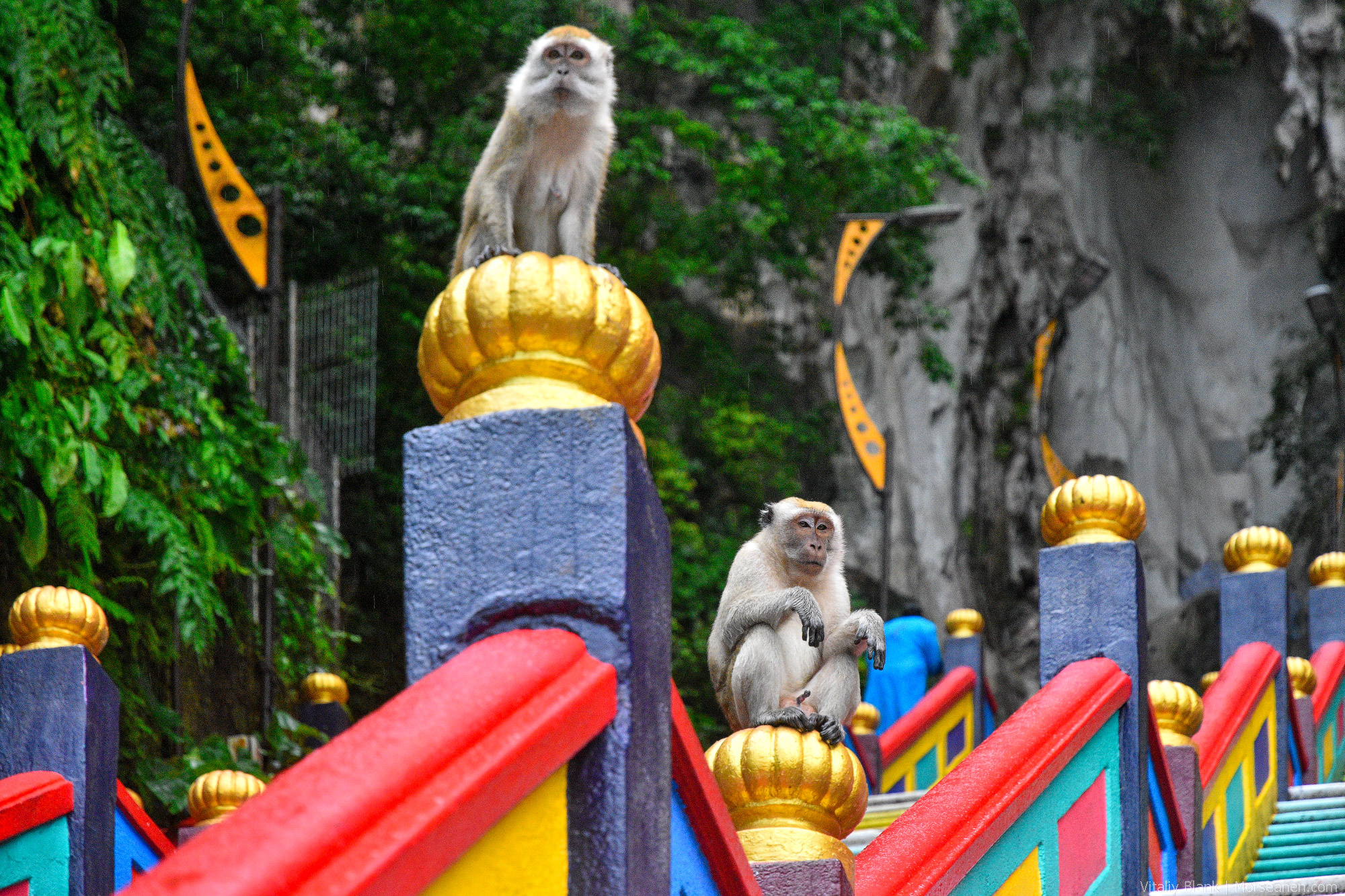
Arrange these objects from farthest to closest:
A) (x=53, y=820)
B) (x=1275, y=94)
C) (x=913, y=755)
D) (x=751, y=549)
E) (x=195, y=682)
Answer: (x=1275, y=94)
(x=195, y=682)
(x=913, y=755)
(x=751, y=549)
(x=53, y=820)

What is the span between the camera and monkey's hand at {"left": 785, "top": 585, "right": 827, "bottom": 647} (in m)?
3.35

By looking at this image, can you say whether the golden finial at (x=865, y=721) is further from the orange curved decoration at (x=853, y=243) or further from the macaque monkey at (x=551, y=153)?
the orange curved decoration at (x=853, y=243)

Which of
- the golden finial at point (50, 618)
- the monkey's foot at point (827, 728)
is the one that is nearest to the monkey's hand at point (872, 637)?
the monkey's foot at point (827, 728)

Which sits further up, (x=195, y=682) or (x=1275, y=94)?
(x=1275, y=94)

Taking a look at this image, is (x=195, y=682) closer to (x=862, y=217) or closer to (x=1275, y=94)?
(x=862, y=217)

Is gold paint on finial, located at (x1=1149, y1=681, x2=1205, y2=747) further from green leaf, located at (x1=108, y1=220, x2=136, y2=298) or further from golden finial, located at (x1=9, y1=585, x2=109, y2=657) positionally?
green leaf, located at (x1=108, y1=220, x2=136, y2=298)

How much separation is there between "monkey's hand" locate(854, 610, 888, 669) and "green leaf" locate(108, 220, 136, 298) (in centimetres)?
314

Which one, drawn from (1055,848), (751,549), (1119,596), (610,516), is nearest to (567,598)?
(610,516)

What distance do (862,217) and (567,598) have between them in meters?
8.58

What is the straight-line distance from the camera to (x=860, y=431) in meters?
9.09

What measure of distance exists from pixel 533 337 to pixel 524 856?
0.47 m

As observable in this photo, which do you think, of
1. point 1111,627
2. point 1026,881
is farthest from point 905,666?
point 1026,881

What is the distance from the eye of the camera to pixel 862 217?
9.68 meters

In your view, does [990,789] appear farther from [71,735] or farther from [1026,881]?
[71,735]
